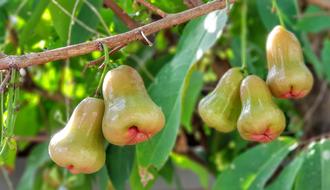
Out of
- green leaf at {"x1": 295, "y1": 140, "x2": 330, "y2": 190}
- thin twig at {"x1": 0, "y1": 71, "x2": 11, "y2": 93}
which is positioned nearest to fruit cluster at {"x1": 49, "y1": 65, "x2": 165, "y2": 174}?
thin twig at {"x1": 0, "y1": 71, "x2": 11, "y2": 93}

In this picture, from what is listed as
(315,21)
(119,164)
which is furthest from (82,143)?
(315,21)

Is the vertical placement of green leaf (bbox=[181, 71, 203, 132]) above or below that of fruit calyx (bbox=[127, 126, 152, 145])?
below

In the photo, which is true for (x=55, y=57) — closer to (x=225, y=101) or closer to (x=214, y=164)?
(x=225, y=101)

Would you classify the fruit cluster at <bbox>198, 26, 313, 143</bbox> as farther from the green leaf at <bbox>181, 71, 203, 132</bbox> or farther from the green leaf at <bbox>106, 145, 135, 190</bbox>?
the green leaf at <bbox>181, 71, 203, 132</bbox>

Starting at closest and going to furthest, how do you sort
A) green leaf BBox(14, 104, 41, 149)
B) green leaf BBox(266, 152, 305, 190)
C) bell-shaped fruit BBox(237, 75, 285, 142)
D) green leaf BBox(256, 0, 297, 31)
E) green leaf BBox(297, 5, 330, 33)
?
bell-shaped fruit BBox(237, 75, 285, 142) < green leaf BBox(266, 152, 305, 190) < green leaf BBox(256, 0, 297, 31) < green leaf BBox(297, 5, 330, 33) < green leaf BBox(14, 104, 41, 149)

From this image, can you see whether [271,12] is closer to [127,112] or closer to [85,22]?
[85,22]

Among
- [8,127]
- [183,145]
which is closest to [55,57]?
[8,127]

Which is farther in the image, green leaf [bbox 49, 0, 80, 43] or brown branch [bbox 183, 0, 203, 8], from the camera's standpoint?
green leaf [bbox 49, 0, 80, 43]
